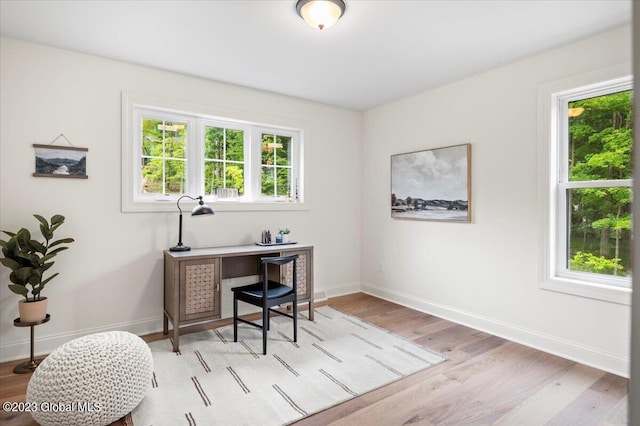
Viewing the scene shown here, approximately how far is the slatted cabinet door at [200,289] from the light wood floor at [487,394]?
105 cm

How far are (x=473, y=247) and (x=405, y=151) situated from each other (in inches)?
54.9

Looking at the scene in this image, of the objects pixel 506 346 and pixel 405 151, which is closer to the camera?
pixel 506 346

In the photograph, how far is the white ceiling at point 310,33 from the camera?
229 centimetres

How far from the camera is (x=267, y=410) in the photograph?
2.07m

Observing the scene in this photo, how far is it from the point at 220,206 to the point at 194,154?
0.61m

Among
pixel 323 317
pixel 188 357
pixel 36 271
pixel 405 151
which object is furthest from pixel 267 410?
pixel 405 151

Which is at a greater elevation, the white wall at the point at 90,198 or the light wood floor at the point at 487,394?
the white wall at the point at 90,198

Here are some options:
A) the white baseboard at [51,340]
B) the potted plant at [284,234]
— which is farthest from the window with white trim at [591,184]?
the white baseboard at [51,340]

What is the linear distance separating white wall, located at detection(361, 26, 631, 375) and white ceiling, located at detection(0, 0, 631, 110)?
0.22m

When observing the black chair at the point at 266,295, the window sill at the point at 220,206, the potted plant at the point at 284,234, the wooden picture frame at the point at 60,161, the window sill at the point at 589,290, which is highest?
the wooden picture frame at the point at 60,161

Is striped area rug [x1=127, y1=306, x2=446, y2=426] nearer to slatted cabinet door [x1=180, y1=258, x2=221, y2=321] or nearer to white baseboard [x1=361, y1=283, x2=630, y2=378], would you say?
slatted cabinet door [x1=180, y1=258, x2=221, y2=321]

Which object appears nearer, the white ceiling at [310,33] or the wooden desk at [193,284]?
the white ceiling at [310,33]

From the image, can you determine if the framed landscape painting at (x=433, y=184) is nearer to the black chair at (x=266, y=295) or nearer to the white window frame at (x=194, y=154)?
the white window frame at (x=194, y=154)

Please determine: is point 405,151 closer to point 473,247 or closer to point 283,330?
point 473,247
